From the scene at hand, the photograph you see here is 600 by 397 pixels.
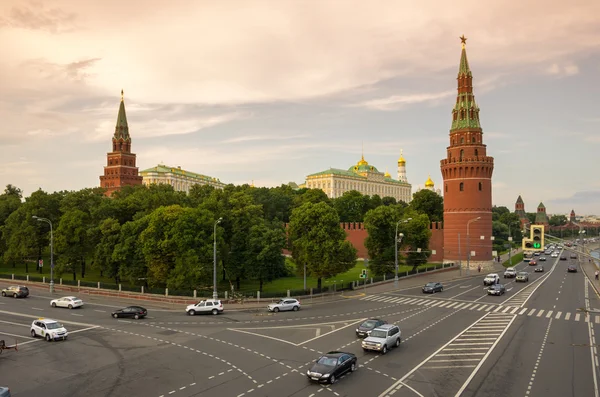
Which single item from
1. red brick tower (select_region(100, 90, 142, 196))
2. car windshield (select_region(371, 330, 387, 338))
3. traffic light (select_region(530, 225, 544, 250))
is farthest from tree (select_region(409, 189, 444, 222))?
car windshield (select_region(371, 330, 387, 338))

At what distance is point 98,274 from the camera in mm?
76188

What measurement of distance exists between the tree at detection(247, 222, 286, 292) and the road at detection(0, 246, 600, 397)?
9861 mm


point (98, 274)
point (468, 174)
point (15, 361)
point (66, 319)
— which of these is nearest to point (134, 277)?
point (66, 319)

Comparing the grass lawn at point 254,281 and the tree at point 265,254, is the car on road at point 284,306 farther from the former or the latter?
the grass lawn at point 254,281

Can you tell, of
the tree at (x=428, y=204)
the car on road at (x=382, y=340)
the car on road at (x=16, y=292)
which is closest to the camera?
the car on road at (x=382, y=340)

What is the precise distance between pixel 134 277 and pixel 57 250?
16.4m

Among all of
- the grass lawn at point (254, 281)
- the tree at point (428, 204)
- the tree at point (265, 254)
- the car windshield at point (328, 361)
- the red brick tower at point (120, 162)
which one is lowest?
the grass lawn at point (254, 281)

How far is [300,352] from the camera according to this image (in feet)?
102

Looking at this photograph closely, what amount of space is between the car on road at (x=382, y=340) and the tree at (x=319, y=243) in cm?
2482

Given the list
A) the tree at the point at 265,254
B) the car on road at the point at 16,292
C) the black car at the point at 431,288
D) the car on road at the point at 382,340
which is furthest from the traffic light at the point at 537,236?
the car on road at the point at 16,292

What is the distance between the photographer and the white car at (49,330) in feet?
112

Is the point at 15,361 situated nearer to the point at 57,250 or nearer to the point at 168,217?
the point at 168,217

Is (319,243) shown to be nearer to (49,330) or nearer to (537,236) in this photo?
(537,236)

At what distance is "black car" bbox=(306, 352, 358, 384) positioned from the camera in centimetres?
2422
